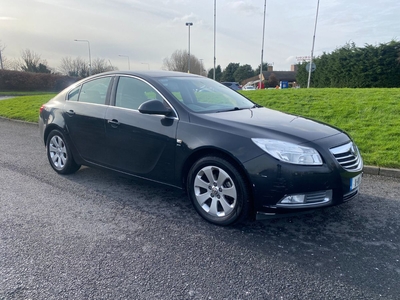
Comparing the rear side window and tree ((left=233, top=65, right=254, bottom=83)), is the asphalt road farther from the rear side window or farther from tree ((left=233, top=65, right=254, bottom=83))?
tree ((left=233, top=65, right=254, bottom=83))

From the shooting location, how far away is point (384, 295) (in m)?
2.30

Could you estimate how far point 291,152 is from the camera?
9.86 ft

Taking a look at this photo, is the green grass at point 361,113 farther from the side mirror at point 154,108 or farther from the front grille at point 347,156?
the side mirror at point 154,108

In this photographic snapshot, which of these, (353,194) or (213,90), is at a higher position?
(213,90)

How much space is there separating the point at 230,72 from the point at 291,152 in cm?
8424

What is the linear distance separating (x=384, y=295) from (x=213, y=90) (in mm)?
3159

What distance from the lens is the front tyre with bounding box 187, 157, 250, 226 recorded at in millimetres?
3160

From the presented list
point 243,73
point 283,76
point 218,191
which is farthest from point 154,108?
point 243,73

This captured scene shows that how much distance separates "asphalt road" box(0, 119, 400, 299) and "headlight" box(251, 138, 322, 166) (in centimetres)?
77

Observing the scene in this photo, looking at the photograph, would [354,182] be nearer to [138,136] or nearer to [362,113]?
[138,136]

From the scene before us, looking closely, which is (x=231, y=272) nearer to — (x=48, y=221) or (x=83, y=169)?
(x=48, y=221)

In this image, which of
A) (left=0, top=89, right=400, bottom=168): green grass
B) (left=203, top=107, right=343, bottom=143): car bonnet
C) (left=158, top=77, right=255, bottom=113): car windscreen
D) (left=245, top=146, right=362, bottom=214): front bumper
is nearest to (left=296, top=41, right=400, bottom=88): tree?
(left=0, top=89, right=400, bottom=168): green grass

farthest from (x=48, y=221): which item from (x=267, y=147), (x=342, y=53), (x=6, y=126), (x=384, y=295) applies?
(x=342, y=53)

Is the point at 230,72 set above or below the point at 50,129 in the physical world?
above
